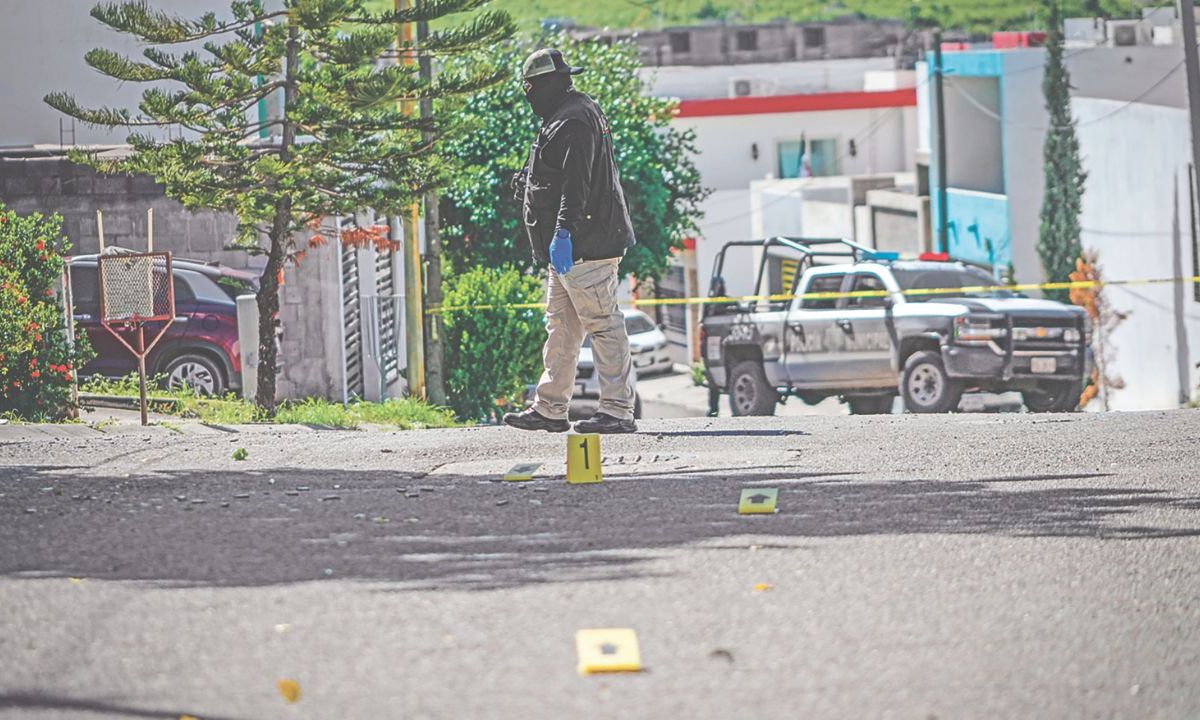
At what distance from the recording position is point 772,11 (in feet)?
407

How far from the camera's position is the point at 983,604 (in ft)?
20.2

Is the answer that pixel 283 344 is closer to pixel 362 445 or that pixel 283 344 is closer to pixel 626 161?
pixel 362 445

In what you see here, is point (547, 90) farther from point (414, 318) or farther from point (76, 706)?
point (414, 318)

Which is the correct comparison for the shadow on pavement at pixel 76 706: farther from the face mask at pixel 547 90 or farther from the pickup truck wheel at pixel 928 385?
the pickup truck wheel at pixel 928 385

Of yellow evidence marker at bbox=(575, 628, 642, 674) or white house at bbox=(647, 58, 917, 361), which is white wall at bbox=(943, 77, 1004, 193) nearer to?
white house at bbox=(647, 58, 917, 361)

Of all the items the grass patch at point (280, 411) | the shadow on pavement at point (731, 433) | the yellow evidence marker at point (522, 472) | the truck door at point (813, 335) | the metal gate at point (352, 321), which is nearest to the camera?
the yellow evidence marker at point (522, 472)

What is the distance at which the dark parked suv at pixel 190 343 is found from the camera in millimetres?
20078

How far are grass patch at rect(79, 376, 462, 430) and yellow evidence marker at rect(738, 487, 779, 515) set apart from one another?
798 cm

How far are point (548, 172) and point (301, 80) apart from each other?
7558 mm

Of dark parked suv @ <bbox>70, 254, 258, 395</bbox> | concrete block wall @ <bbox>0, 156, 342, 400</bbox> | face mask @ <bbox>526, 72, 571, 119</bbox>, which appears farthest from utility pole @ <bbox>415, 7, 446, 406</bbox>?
face mask @ <bbox>526, 72, 571, 119</bbox>

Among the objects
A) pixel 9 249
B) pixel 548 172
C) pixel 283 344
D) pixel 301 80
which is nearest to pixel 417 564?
pixel 548 172

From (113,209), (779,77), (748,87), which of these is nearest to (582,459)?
(113,209)

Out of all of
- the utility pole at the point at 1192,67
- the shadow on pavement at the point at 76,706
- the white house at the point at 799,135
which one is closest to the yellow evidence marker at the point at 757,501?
the shadow on pavement at the point at 76,706

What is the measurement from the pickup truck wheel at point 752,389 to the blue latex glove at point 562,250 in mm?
10939
